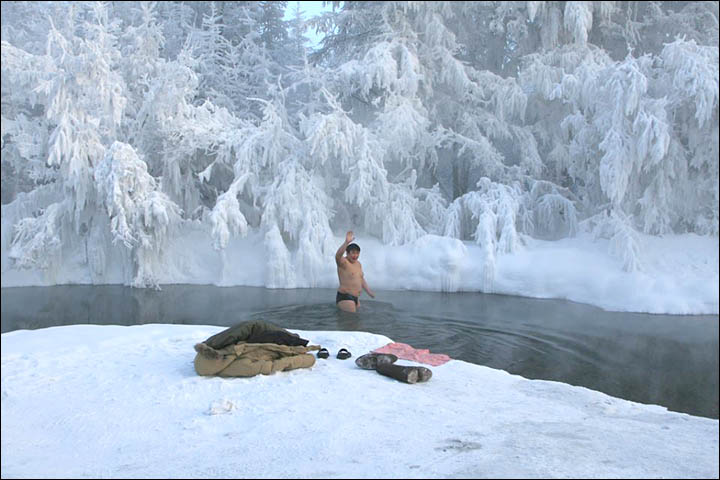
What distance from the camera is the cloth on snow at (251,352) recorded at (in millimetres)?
4371

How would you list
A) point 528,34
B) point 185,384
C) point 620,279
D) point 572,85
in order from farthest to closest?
point 528,34 < point 572,85 < point 620,279 < point 185,384

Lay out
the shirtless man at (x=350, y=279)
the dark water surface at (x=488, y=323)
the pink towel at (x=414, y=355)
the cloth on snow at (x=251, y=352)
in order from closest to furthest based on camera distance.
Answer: the cloth on snow at (x=251, y=352) → the pink towel at (x=414, y=355) → the dark water surface at (x=488, y=323) → the shirtless man at (x=350, y=279)

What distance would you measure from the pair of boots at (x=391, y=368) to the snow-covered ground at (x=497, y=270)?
16.8 ft

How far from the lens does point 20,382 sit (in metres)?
4.23

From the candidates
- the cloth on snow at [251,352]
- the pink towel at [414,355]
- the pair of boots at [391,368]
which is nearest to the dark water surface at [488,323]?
the pink towel at [414,355]

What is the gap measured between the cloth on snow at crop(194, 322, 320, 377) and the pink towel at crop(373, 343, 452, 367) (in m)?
0.83

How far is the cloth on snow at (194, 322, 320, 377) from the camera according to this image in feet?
14.3

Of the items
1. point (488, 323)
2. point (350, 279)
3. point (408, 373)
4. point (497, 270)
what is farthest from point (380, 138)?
point (408, 373)

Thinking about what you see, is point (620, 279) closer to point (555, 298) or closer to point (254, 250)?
point (555, 298)

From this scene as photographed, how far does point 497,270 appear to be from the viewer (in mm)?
10102

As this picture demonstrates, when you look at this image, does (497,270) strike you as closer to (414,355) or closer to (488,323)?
(488,323)

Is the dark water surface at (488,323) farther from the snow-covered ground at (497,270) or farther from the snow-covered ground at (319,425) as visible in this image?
the snow-covered ground at (319,425)

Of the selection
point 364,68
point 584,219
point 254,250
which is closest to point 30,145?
point 254,250

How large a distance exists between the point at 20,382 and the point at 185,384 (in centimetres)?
117
